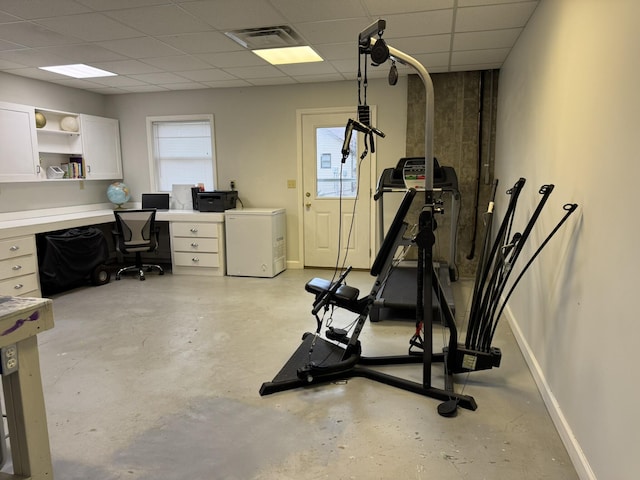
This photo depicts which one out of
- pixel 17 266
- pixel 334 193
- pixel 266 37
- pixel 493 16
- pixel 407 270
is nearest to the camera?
pixel 493 16

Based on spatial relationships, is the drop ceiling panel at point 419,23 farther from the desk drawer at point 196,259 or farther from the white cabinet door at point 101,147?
the white cabinet door at point 101,147

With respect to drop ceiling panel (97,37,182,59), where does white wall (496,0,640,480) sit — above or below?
below

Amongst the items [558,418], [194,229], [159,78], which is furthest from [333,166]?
[558,418]

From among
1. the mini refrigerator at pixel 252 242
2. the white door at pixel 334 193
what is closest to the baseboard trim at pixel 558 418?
the white door at pixel 334 193

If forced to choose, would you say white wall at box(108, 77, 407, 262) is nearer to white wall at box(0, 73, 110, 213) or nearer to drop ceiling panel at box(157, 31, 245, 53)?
white wall at box(0, 73, 110, 213)

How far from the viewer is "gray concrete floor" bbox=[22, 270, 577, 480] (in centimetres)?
200

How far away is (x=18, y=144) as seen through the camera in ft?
16.2

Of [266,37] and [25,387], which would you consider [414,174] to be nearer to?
[266,37]

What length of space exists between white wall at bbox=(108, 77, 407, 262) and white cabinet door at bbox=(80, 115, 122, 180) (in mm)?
288

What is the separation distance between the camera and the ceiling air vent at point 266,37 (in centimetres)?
370

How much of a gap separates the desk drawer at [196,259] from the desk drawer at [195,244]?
2.2 inches

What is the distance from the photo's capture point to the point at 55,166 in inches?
223

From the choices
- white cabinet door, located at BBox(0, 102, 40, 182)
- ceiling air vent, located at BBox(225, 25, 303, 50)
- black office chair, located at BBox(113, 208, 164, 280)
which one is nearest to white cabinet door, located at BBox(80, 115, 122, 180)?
white cabinet door, located at BBox(0, 102, 40, 182)

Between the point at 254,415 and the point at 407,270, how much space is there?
2996 mm
